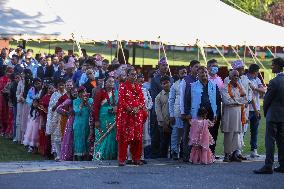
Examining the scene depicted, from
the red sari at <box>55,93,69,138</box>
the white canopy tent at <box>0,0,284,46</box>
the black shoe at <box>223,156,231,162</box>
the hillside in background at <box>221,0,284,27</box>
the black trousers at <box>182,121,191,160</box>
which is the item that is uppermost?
the hillside in background at <box>221,0,284,27</box>

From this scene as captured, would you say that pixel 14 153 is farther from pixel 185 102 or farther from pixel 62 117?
pixel 185 102

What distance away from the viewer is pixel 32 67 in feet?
72.1

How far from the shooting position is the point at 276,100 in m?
13.3

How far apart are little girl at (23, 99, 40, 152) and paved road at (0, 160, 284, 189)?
12.5ft

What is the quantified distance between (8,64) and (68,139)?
25.2 feet

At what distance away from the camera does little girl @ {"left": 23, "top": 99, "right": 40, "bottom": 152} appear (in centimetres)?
1780

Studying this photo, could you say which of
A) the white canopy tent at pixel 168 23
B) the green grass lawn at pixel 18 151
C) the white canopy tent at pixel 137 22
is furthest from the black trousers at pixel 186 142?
the white canopy tent at pixel 168 23

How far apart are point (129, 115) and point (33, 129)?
4777mm

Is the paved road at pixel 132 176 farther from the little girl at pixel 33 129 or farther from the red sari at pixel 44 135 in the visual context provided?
the little girl at pixel 33 129

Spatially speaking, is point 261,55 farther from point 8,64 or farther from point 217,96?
point 217,96

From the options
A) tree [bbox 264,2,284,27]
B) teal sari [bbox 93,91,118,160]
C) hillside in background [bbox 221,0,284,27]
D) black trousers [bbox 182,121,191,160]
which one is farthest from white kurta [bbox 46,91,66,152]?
tree [bbox 264,2,284,27]

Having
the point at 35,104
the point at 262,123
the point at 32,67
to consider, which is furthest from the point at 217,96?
the point at 262,123

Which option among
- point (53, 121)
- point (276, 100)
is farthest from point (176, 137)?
point (53, 121)

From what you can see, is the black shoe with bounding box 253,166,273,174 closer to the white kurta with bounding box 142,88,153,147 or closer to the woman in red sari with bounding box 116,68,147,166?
the woman in red sari with bounding box 116,68,147,166
